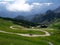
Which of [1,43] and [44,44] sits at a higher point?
[1,43]

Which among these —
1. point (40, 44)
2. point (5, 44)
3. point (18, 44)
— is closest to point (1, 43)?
point (5, 44)

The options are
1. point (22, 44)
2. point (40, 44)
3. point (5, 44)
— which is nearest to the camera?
point (5, 44)

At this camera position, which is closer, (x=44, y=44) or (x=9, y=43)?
(x=9, y=43)

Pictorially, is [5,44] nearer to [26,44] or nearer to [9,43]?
[9,43]

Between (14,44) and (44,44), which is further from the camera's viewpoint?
(44,44)

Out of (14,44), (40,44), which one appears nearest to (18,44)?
(14,44)

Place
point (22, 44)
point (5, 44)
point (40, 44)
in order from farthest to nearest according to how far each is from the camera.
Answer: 1. point (40, 44)
2. point (22, 44)
3. point (5, 44)

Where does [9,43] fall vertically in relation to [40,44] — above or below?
above

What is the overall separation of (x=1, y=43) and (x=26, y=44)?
979 centimetres

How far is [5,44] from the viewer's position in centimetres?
7206

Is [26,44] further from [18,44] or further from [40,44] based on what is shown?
[40,44]

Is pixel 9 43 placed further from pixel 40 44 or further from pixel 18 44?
pixel 40 44

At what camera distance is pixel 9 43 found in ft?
245

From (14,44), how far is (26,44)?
520 centimetres
